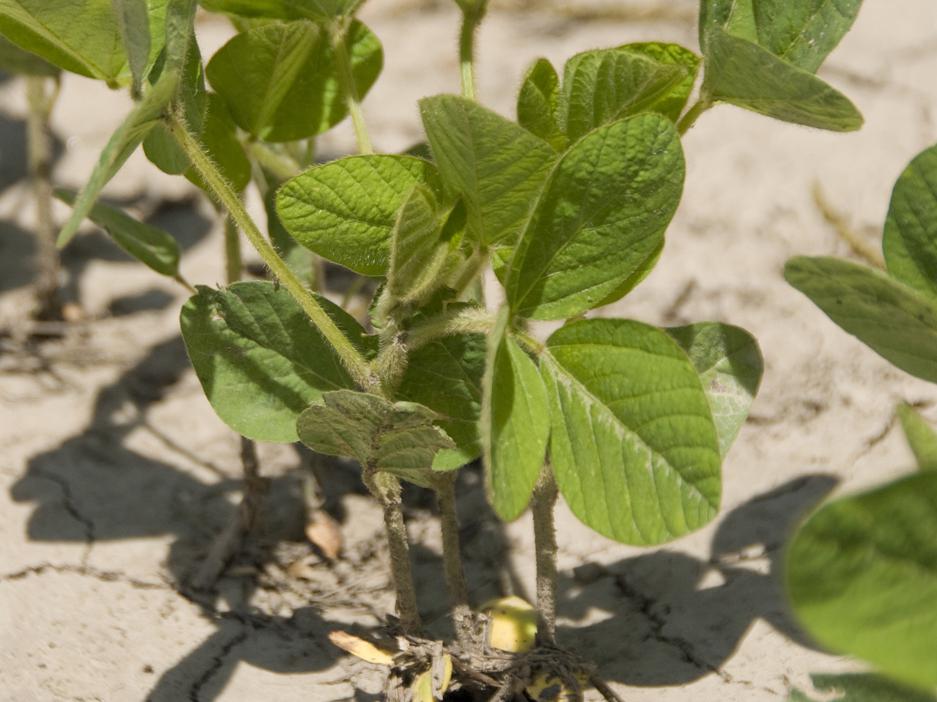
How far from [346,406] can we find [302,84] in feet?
2.01

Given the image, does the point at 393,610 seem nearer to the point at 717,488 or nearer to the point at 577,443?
the point at 577,443

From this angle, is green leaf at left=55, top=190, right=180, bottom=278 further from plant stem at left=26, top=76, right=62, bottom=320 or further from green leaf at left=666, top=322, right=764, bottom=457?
green leaf at left=666, top=322, right=764, bottom=457

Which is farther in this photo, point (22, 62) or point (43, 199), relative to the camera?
point (43, 199)

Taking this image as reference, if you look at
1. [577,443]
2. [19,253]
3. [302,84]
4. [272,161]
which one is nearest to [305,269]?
[272,161]

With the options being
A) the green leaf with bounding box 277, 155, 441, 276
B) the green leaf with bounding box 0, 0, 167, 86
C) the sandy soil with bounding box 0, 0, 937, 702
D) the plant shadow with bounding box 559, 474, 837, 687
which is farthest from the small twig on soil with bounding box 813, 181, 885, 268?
the green leaf with bounding box 0, 0, 167, 86

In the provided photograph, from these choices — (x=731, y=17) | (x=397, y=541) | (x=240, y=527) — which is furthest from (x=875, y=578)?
(x=240, y=527)

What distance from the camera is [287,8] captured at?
1.59 metres

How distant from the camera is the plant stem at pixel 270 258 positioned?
1316 mm

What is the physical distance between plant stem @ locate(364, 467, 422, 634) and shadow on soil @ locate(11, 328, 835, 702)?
174 millimetres

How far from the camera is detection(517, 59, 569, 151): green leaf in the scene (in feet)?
4.58

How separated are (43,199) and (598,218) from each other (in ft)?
5.03

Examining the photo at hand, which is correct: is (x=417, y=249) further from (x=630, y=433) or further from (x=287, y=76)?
(x=287, y=76)

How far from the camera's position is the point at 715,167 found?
9.03 ft

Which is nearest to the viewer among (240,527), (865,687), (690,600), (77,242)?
(865,687)
